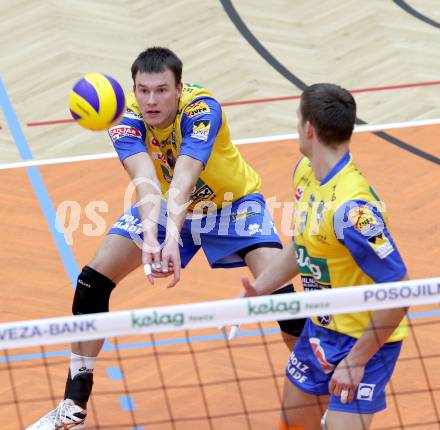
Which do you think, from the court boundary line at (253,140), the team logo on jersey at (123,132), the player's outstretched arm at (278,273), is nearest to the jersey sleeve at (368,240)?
the player's outstretched arm at (278,273)

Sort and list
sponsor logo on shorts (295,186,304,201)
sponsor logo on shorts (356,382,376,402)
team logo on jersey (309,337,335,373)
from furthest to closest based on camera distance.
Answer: sponsor logo on shorts (295,186,304,201) → team logo on jersey (309,337,335,373) → sponsor logo on shorts (356,382,376,402)

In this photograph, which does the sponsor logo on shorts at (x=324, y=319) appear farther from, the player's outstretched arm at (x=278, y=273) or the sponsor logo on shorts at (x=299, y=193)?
the sponsor logo on shorts at (x=299, y=193)

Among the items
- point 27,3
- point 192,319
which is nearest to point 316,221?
point 192,319

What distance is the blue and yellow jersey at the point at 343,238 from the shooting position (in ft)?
18.3

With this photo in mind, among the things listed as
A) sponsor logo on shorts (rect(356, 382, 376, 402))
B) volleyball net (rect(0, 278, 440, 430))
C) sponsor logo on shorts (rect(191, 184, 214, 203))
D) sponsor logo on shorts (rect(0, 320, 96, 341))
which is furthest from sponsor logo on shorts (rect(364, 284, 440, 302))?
sponsor logo on shorts (rect(191, 184, 214, 203))

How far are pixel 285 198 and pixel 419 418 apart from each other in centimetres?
334

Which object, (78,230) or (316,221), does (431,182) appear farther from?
(316,221)

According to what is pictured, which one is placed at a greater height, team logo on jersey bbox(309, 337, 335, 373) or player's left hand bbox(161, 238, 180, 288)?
player's left hand bbox(161, 238, 180, 288)

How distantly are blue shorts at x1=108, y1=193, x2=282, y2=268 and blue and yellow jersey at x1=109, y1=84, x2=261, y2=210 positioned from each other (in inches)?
3.8

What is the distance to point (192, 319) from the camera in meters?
5.48

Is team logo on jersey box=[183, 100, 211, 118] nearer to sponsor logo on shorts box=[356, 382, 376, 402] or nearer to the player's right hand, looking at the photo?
the player's right hand

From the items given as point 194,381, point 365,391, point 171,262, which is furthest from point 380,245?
point 194,381

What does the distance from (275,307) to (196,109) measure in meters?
2.10

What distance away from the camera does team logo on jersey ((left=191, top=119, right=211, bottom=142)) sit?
281 inches
